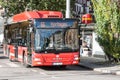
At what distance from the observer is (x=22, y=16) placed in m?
26.3

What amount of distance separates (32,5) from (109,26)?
15.3 metres

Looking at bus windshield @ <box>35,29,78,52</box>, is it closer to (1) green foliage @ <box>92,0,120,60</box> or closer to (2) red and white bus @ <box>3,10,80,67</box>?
(2) red and white bus @ <box>3,10,80,67</box>

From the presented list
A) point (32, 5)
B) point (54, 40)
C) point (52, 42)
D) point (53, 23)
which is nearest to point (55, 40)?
point (54, 40)

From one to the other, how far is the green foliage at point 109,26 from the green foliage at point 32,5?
14279 mm

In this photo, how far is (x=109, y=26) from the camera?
26719mm

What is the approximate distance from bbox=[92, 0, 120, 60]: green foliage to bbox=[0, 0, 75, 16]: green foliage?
46.8 ft

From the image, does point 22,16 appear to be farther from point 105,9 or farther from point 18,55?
point 105,9

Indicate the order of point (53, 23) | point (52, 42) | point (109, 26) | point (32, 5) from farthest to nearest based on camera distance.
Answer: point (32, 5) → point (109, 26) → point (53, 23) → point (52, 42)

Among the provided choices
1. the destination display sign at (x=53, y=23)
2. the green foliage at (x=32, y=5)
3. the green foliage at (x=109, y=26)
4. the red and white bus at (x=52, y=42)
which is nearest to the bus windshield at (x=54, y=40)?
the red and white bus at (x=52, y=42)

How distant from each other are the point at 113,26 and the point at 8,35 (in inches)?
A: 332

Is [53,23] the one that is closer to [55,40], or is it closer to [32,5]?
[55,40]

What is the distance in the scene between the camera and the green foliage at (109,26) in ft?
86.1

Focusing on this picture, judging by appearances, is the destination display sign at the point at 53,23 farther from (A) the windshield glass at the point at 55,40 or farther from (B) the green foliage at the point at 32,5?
(B) the green foliage at the point at 32,5

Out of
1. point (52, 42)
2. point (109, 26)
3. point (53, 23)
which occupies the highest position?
point (53, 23)
